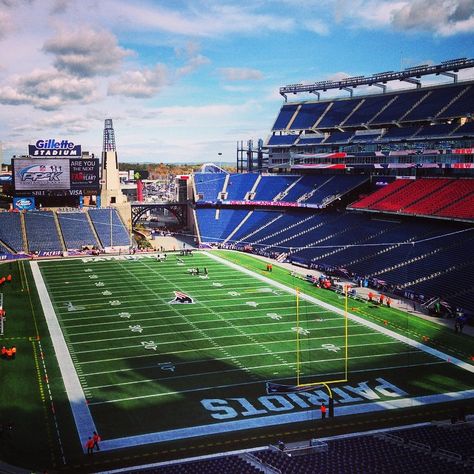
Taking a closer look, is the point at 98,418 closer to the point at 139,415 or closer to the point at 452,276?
the point at 139,415

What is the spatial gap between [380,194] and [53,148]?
3557 centimetres

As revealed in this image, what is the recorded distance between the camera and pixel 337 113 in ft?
228

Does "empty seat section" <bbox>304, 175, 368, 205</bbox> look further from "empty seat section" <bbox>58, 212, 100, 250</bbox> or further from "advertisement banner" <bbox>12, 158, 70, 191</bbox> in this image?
"advertisement banner" <bbox>12, 158, 70, 191</bbox>

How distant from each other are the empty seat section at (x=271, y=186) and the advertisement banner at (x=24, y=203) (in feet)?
83.0

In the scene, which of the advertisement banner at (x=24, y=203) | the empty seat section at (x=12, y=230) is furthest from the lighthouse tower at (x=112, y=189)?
the empty seat section at (x=12, y=230)

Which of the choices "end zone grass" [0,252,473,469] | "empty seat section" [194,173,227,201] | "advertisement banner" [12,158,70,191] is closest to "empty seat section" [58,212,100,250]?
"advertisement banner" [12,158,70,191]

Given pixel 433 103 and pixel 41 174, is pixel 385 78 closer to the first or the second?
pixel 433 103

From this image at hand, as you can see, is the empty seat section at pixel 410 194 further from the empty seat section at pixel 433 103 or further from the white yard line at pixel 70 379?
the white yard line at pixel 70 379

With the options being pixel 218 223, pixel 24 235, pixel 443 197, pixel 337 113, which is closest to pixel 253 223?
pixel 218 223

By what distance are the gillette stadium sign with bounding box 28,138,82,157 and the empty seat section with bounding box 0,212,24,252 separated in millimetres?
7142

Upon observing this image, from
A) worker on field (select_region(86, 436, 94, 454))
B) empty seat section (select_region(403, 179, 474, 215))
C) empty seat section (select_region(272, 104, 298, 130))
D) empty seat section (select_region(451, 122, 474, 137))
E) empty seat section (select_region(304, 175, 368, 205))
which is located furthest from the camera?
empty seat section (select_region(272, 104, 298, 130))

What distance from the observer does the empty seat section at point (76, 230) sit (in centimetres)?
5816

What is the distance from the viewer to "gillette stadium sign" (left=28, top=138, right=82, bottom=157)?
205ft

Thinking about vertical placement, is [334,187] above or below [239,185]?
below
